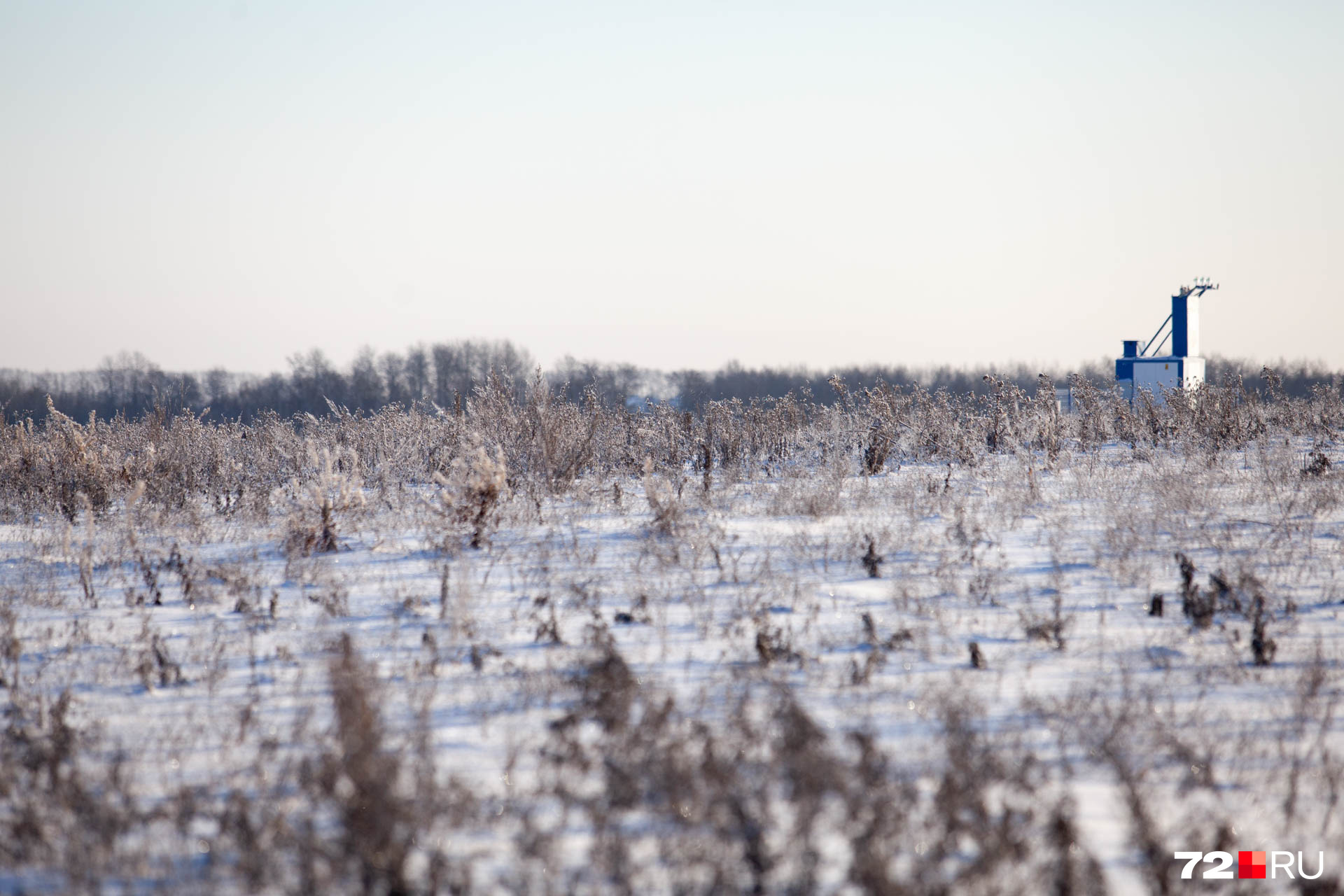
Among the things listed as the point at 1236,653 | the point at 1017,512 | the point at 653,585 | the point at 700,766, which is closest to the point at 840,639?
the point at 653,585

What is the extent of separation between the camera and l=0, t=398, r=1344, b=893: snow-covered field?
2.58 meters

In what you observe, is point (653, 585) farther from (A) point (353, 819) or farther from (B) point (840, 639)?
(A) point (353, 819)

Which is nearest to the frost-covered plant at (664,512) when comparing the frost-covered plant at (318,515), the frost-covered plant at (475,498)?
the frost-covered plant at (475,498)

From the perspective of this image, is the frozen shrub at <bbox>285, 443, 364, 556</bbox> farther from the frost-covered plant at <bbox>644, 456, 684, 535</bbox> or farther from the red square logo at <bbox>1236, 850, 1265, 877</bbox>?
the red square logo at <bbox>1236, 850, 1265, 877</bbox>

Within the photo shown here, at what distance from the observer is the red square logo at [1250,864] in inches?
104

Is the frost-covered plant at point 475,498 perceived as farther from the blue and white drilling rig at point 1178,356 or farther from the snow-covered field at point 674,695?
the blue and white drilling rig at point 1178,356

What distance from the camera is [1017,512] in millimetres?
7391

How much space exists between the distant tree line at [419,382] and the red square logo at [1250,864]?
32.5 m

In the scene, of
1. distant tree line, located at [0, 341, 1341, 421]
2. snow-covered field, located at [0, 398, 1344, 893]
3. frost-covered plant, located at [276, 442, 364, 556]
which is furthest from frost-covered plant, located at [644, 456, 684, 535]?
distant tree line, located at [0, 341, 1341, 421]

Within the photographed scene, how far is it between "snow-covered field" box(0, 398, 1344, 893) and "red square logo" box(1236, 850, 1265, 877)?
0.27 feet

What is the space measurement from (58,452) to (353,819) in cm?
985

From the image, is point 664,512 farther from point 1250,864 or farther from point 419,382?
point 419,382

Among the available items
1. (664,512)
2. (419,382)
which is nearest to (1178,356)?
(664,512)

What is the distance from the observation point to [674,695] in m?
3.73
